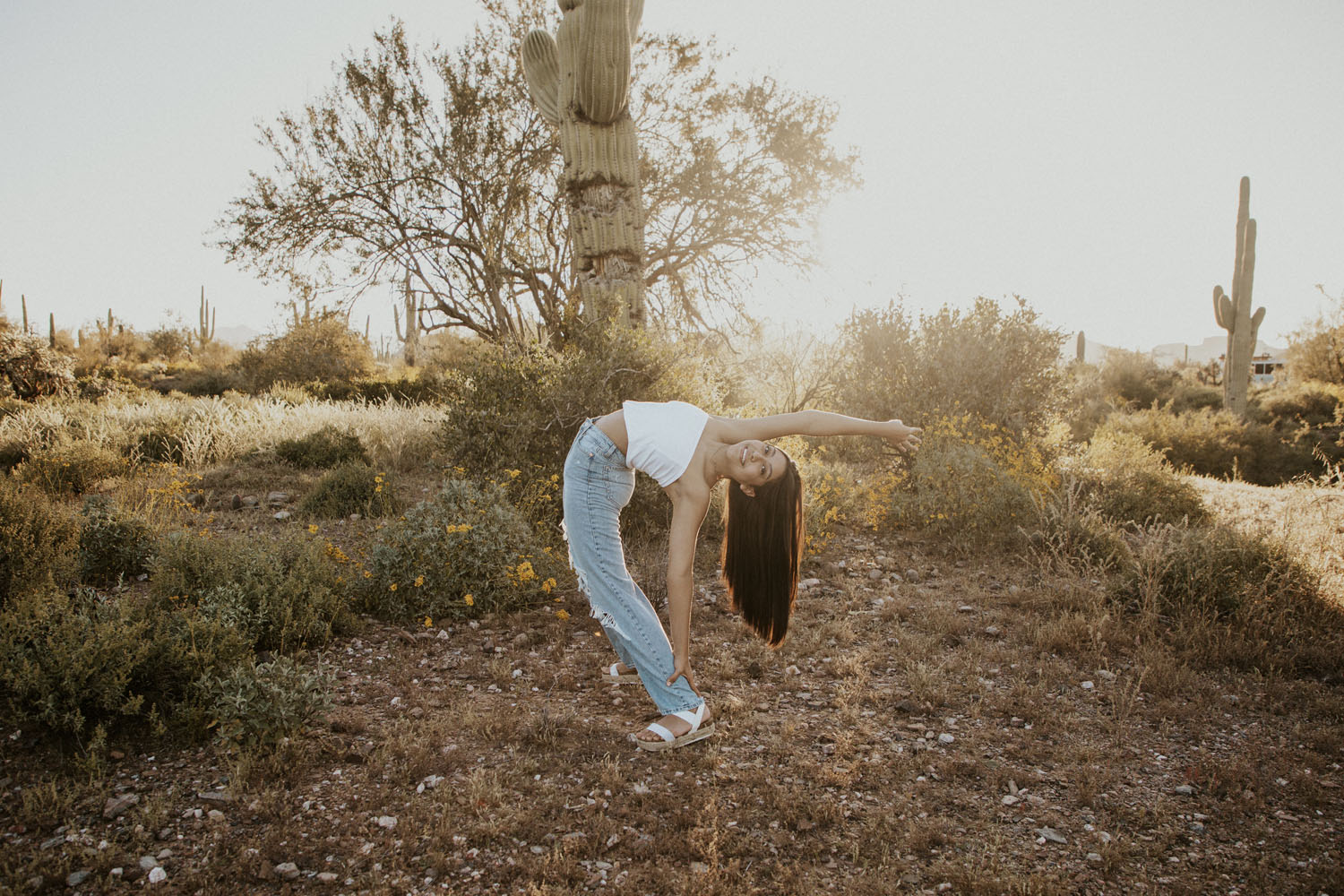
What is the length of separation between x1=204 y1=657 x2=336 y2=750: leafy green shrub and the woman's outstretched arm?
201cm

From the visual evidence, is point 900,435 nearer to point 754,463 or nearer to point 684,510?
point 754,463

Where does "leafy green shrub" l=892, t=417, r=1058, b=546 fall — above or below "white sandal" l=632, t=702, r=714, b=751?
above

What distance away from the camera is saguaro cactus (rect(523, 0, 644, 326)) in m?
6.37

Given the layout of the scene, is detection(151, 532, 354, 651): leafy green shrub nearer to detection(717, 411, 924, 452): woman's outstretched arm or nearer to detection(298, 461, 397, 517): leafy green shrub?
detection(298, 461, 397, 517): leafy green shrub

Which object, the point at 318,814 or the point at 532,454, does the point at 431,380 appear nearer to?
the point at 532,454

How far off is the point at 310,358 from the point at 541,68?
37.1ft

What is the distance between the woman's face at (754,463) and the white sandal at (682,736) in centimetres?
103

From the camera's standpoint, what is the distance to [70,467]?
621cm

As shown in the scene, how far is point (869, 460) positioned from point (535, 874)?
22.3ft

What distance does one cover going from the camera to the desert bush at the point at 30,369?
37.5ft

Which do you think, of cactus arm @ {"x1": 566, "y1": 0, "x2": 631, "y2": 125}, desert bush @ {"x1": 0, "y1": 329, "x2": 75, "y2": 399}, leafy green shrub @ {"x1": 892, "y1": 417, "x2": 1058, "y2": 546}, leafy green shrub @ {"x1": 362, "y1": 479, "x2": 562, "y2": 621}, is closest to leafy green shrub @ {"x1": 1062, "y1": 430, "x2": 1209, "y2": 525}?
leafy green shrub @ {"x1": 892, "y1": 417, "x2": 1058, "y2": 546}

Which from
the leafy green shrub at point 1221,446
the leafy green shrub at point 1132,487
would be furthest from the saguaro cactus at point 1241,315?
the leafy green shrub at point 1132,487

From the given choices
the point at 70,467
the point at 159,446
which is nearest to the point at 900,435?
the point at 70,467

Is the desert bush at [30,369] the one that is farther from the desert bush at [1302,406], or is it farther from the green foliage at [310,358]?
the desert bush at [1302,406]
